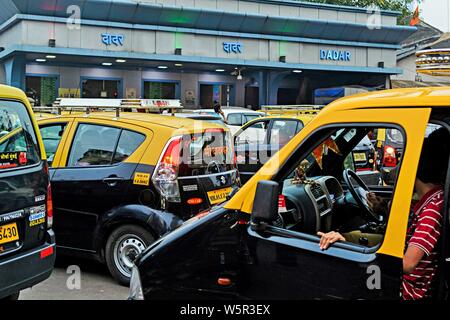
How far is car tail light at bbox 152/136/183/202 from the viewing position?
5344mm

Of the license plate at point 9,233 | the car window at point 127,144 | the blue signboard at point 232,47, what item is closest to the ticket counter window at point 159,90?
the blue signboard at point 232,47

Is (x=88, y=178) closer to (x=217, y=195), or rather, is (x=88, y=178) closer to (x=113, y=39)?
(x=217, y=195)

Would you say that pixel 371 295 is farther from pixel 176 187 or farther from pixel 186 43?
pixel 186 43

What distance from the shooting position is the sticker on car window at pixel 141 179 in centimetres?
539

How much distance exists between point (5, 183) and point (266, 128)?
7647 millimetres

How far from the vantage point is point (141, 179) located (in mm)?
5422

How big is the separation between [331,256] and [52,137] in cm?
451

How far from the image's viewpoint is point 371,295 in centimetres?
241

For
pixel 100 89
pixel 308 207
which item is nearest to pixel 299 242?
pixel 308 207

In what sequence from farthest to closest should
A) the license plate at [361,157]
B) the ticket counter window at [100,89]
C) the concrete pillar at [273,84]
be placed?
1. the concrete pillar at [273,84]
2. the ticket counter window at [100,89]
3. the license plate at [361,157]

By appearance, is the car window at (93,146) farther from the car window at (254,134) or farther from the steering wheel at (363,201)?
the car window at (254,134)

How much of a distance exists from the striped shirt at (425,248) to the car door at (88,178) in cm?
344
